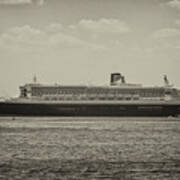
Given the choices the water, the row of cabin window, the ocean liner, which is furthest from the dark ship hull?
the water

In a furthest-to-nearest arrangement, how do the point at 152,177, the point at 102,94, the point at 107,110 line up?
the point at 102,94 → the point at 107,110 → the point at 152,177

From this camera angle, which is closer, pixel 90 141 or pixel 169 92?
pixel 90 141

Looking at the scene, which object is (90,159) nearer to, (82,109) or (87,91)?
(82,109)

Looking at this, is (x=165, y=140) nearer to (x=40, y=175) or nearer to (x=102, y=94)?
(x=40, y=175)

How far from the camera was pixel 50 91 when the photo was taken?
74312 mm

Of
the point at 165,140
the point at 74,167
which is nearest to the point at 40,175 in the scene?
the point at 74,167

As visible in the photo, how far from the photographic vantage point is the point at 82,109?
62.5 meters

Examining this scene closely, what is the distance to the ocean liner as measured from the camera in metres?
62.3

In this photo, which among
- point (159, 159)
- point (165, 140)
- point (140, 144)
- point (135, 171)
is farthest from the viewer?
point (165, 140)

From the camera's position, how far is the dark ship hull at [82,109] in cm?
6216

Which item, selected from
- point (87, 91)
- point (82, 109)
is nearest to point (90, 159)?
point (82, 109)

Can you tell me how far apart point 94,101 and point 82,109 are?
6.21 m

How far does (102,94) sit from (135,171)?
54.2 meters

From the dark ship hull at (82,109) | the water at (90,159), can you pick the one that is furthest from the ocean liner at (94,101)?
the water at (90,159)
